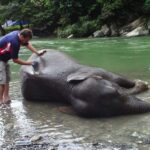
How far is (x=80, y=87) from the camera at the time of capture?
645 cm

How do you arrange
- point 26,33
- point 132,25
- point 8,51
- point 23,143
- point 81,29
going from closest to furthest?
1. point 23,143
2. point 26,33
3. point 8,51
4. point 132,25
5. point 81,29

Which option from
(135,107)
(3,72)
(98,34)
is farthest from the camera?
(98,34)

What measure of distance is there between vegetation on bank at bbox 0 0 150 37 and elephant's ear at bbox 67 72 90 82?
24.4m

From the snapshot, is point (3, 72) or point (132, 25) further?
point (132, 25)

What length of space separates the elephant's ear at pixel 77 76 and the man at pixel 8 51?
3.24 feet

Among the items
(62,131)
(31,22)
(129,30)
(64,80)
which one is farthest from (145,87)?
(31,22)

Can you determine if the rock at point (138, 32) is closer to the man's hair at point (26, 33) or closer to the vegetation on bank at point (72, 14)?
the vegetation on bank at point (72, 14)

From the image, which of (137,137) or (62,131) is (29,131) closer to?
(62,131)

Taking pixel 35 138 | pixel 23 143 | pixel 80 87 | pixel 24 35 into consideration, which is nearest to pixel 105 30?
pixel 24 35

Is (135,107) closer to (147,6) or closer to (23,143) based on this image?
(23,143)

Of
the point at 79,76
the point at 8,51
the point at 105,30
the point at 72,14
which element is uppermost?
the point at 8,51

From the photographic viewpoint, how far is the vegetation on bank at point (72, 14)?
3209 cm

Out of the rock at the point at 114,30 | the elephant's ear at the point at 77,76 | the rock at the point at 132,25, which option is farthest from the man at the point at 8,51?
the rock at the point at 114,30

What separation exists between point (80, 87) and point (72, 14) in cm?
2985
